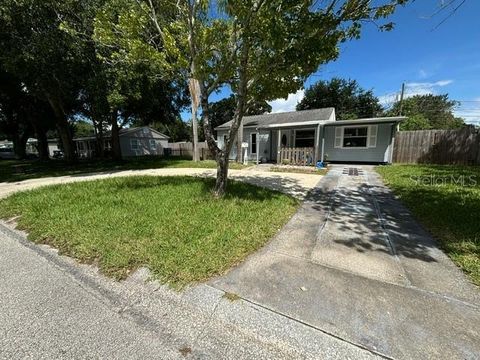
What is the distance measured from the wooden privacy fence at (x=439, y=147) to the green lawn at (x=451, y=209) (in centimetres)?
512

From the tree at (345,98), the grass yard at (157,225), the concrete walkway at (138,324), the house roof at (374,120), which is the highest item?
the tree at (345,98)

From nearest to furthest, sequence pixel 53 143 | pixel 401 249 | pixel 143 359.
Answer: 1. pixel 143 359
2. pixel 401 249
3. pixel 53 143

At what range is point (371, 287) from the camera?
8.27ft

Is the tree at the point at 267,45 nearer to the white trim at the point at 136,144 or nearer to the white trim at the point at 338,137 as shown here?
the white trim at the point at 338,137

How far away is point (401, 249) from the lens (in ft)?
11.1

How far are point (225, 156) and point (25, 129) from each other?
33.7 m

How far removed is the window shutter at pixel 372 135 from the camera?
13190 mm

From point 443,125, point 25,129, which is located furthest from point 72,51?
point 443,125

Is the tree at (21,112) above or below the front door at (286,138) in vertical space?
above

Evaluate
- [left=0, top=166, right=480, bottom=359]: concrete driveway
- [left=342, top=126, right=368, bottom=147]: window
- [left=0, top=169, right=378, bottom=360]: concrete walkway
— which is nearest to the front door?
[left=342, top=126, right=368, bottom=147]: window

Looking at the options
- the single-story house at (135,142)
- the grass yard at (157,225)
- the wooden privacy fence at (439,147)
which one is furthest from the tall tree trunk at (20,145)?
the wooden privacy fence at (439,147)

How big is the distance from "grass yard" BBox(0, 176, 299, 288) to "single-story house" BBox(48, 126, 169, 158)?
23881 mm

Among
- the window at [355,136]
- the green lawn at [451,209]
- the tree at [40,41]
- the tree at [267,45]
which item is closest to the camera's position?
the green lawn at [451,209]

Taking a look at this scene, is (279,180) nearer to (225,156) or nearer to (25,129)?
(225,156)
